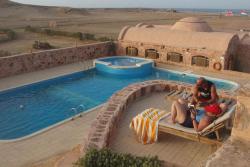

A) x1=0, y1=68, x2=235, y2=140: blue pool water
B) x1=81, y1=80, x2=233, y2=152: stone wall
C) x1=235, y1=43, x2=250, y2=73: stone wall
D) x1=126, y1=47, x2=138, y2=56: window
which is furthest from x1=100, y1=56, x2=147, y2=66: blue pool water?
x1=81, y1=80, x2=233, y2=152: stone wall

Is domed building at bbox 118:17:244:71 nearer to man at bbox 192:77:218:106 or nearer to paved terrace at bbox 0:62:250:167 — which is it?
paved terrace at bbox 0:62:250:167

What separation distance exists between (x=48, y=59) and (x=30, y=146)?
12.3m

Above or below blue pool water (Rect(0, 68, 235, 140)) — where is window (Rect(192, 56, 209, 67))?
above

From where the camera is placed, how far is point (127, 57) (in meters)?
24.1

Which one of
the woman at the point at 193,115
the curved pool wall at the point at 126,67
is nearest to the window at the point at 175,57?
the curved pool wall at the point at 126,67

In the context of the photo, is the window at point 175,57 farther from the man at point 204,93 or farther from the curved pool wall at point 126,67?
the man at point 204,93

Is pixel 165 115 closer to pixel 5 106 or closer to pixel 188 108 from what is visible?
pixel 188 108

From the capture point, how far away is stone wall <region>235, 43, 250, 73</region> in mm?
21453

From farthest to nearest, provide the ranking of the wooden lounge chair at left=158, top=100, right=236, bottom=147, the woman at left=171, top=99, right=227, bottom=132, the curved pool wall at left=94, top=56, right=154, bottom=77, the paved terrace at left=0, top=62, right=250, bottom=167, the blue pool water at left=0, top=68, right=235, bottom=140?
the curved pool wall at left=94, top=56, right=154, bottom=77, the blue pool water at left=0, top=68, right=235, bottom=140, the paved terrace at left=0, top=62, right=250, bottom=167, the woman at left=171, top=99, right=227, bottom=132, the wooden lounge chair at left=158, top=100, right=236, bottom=147

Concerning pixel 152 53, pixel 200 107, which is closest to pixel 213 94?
pixel 200 107

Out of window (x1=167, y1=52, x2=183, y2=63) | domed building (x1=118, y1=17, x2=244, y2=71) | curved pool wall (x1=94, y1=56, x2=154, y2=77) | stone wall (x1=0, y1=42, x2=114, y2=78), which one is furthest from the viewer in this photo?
window (x1=167, y1=52, x2=183, y2=63)

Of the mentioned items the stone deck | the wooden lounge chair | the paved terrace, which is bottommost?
the paved terrace

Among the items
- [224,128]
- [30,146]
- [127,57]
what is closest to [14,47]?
[127,57]

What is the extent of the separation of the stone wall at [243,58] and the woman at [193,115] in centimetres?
1580
